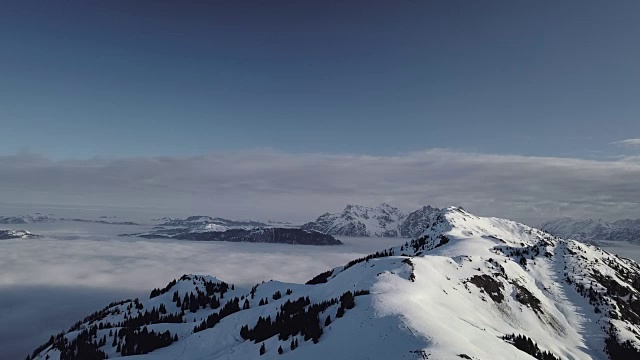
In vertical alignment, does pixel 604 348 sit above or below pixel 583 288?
below

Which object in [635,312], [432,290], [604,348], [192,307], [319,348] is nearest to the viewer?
[319,348]

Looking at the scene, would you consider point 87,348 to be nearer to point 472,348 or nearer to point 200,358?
point 200,358

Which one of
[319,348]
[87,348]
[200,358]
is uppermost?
[319,348]

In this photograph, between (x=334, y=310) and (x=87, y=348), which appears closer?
(x=334, y=310)

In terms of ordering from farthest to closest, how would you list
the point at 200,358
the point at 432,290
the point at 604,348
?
the point at 604,348, the point at 432,290, the point at 200,358

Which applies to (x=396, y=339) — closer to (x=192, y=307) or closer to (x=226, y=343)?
(x=226, y=343)

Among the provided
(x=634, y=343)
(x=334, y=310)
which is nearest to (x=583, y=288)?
(x=634, y=343)

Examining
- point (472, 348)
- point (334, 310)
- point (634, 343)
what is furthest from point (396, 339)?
point (634, 343)
